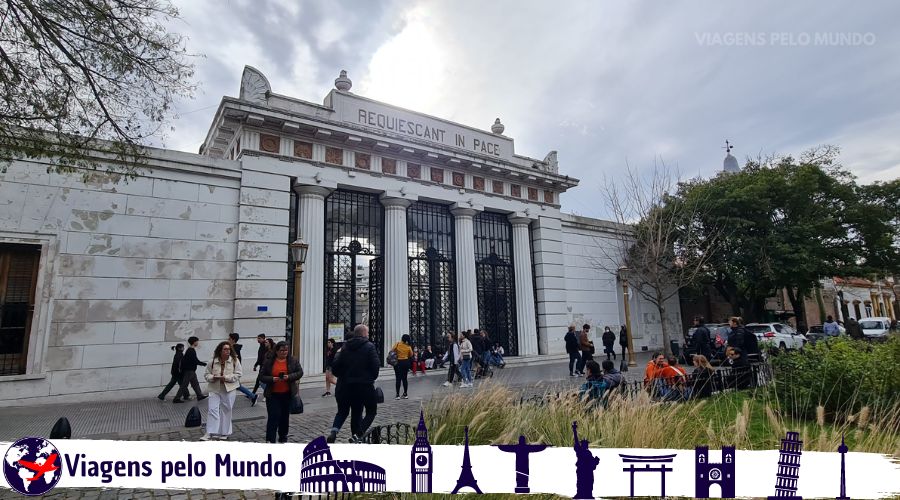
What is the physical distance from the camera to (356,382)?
6113mm

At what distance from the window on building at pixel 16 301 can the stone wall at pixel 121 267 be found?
25cm

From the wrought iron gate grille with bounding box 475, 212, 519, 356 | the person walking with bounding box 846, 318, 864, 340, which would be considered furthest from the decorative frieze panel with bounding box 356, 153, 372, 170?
the person walking with bounding box 846, 318, 864, 340

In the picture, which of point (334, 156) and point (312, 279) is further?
point (334, 156)

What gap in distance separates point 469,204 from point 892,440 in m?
14.7

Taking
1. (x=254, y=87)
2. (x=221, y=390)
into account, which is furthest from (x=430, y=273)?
(x=221, y=390)

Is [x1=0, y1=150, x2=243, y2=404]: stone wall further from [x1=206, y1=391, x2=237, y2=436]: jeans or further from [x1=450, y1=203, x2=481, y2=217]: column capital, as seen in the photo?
[x1=450, y1=203, x2=481, y2=217]: column capital

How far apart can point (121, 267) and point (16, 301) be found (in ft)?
6.99

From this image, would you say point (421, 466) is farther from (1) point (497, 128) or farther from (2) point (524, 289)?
(1) point (497, 128)

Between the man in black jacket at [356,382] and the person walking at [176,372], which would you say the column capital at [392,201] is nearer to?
the person walking at [176,372]

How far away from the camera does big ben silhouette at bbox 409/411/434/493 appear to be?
3.24 m

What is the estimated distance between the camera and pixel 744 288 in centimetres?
2520

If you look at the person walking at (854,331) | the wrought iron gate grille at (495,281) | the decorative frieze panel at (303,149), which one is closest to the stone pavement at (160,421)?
the wrought iron gate grille at (495,281)

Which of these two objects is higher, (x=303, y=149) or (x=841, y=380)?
(x=303, y=149)

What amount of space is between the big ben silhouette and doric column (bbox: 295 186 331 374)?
415 inches
